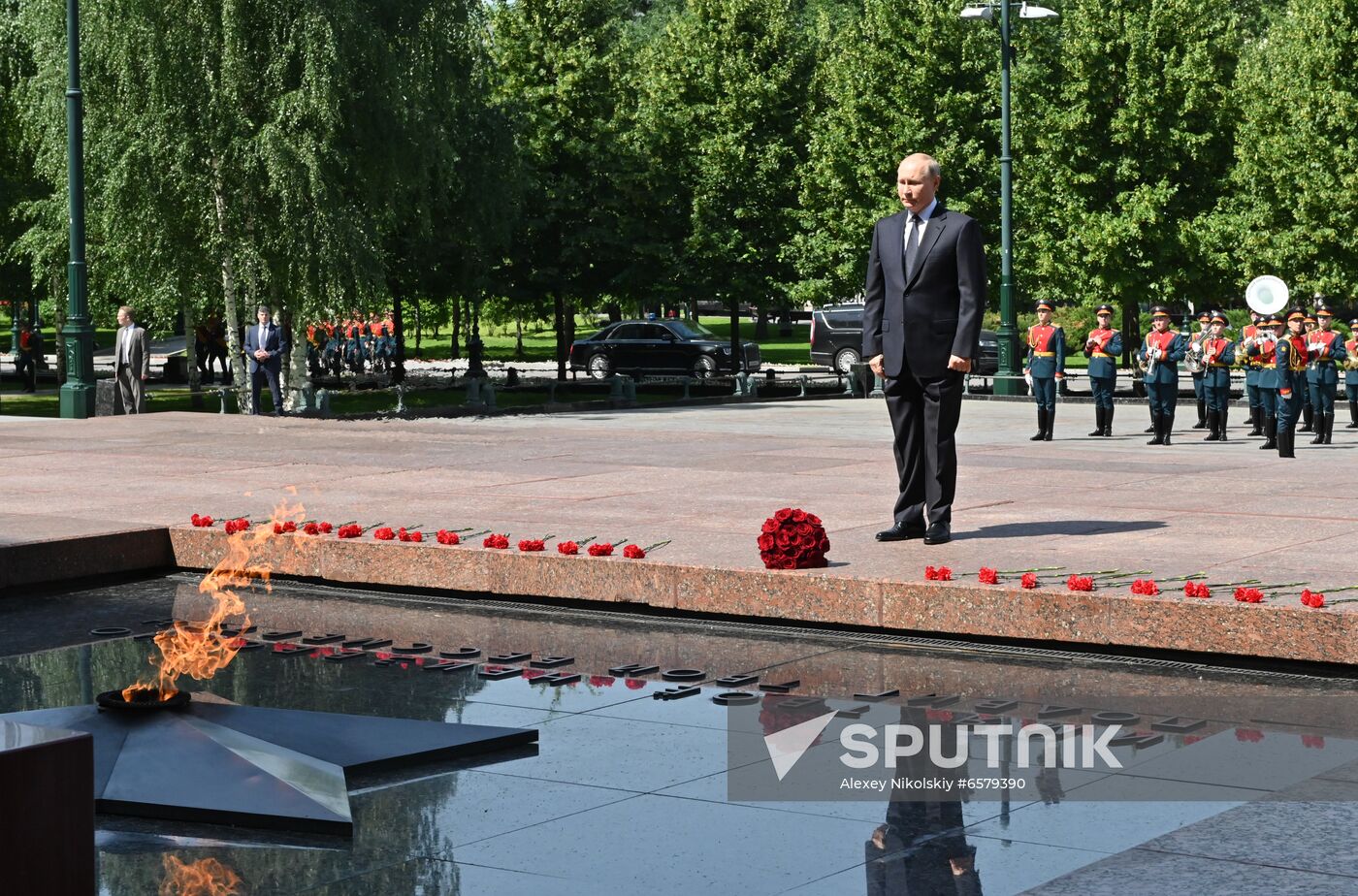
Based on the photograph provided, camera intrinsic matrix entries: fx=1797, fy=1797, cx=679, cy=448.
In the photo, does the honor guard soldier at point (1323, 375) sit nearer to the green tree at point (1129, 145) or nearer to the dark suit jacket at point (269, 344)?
the dark suit jacket at point (269, 344)

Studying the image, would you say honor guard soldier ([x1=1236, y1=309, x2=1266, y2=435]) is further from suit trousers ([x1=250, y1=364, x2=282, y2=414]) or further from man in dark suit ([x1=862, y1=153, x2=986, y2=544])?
suit trousers ([x1=250, y1=364, x2=282, y2=414])

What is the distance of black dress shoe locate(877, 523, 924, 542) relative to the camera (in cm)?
988

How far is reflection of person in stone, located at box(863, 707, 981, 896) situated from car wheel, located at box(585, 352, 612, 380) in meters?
37.7

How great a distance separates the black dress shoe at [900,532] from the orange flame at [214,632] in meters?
3.30

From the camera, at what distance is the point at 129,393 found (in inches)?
920

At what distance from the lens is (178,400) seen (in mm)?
33750

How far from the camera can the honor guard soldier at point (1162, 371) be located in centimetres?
2036

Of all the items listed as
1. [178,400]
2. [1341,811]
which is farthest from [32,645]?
[178,400]

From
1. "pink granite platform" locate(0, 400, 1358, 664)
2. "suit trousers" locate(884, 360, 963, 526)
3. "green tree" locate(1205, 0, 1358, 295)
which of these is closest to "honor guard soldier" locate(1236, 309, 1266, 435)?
"pink granite platform" locate(0, 400, 1358, 664)

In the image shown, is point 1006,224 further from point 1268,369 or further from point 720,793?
point 720,793

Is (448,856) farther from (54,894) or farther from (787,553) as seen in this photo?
(787,553)

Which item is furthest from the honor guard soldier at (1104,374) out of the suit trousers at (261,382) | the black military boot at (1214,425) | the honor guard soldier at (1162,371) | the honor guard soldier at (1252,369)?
the suit trousers at (261,382)

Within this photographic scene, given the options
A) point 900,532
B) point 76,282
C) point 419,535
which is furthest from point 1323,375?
point 76,282

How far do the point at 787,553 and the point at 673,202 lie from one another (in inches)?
1285
